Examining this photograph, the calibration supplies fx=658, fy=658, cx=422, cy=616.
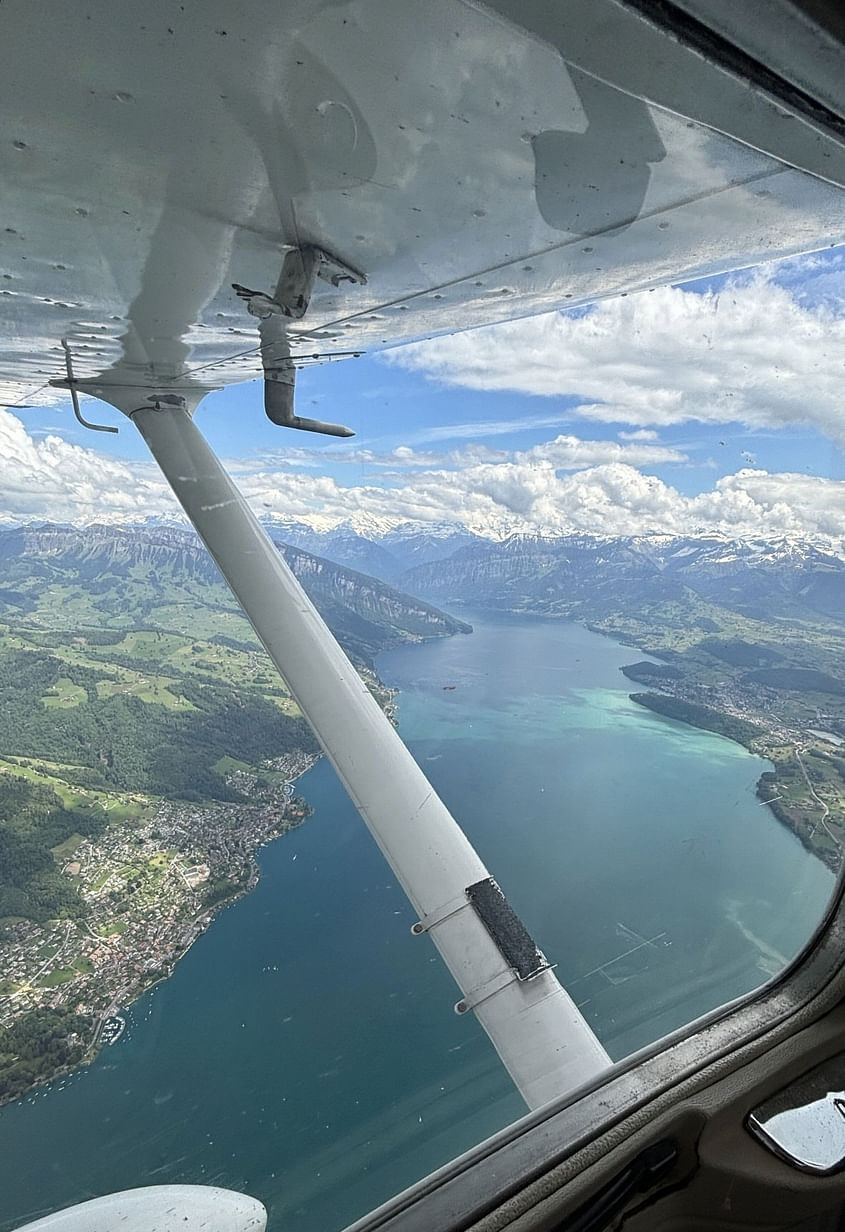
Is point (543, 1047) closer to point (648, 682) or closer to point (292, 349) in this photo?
point (292, 349)

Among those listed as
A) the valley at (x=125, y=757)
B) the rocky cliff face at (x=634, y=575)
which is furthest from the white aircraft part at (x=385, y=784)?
the valley at (x=125, y=757)

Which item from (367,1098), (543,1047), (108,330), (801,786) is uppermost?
(108,330)

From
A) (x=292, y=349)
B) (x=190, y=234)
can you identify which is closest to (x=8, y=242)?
(x=190, y=234)

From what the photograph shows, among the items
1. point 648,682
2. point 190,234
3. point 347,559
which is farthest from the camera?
point 347,559

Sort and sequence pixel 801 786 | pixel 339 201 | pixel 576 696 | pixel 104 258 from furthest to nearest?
pixel 576 696
pixel 801 786
pixel 104 258
pixel 339 201

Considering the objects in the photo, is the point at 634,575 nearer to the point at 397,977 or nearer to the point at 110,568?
the point at 397,977

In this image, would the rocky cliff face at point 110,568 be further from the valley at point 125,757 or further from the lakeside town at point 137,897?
the lakeside town at point 137,897

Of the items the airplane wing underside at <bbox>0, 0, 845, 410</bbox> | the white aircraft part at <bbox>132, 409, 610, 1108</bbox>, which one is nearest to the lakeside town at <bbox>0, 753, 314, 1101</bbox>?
the white aircraft part at <bbox>132, 409, 610, 1108</bbox>
